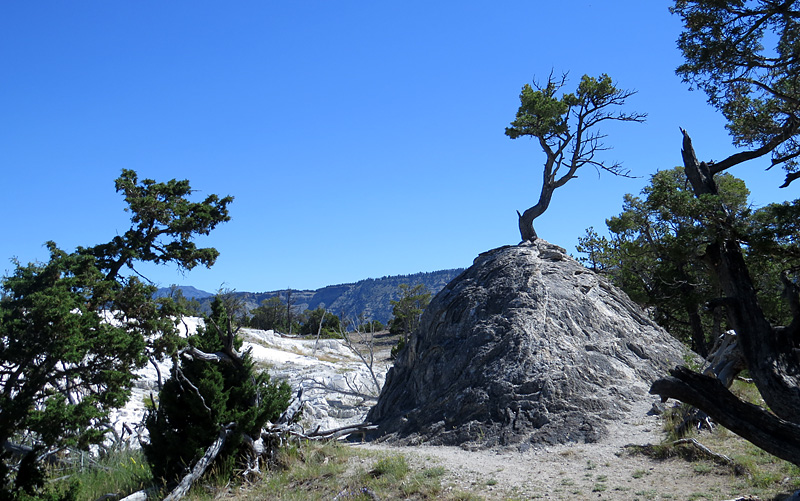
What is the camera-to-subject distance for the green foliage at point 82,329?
8234mm

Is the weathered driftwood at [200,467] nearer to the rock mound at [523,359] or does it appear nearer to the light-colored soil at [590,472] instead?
the light-colored soil at [590,472]

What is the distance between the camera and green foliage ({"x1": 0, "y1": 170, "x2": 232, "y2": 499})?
8234mm

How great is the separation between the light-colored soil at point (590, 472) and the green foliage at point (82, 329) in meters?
4.73

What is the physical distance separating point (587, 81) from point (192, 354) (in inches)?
506

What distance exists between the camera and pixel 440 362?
11.2m

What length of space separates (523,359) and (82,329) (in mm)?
7402

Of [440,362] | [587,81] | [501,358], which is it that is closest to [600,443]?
[501,358]

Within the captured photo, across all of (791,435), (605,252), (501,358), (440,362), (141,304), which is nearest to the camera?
(791,435)

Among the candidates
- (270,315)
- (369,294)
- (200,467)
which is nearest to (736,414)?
(200,467)

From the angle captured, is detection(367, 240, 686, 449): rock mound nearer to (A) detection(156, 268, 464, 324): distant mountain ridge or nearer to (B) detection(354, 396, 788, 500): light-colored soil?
(B) detection(354, 396, 788, 500): light-colored soil

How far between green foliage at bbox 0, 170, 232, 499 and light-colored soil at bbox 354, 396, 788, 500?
15.5ft

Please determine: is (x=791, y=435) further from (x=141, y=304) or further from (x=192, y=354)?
(x=141, y=304)

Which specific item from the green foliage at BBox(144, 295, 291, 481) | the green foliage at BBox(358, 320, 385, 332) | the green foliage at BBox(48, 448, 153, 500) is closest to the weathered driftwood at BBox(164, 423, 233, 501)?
the green foliage at BBox(144, 295, 291, 481)

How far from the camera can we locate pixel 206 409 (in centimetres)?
776
